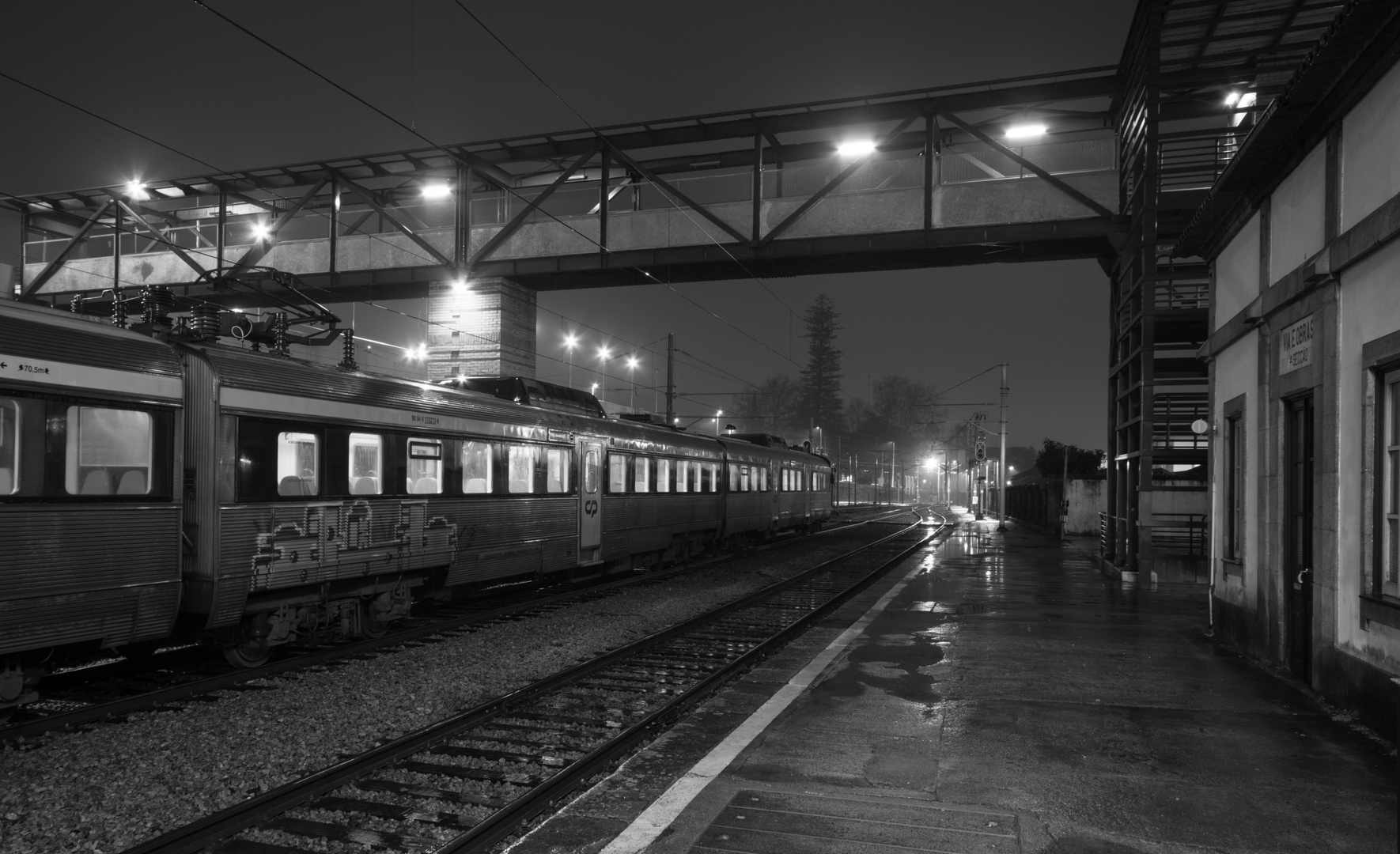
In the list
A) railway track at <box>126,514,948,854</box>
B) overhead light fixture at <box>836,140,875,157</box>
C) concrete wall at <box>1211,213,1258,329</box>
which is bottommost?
railway track at <box>126,514,948,854</box>

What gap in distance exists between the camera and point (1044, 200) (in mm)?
19141

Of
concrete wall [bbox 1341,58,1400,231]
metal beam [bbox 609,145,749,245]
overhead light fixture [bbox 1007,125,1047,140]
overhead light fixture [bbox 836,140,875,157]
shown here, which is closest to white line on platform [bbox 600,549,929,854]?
concrete wall [bbox 1341,58,1400,231]

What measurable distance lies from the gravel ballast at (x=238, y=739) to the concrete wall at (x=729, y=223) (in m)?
10.5

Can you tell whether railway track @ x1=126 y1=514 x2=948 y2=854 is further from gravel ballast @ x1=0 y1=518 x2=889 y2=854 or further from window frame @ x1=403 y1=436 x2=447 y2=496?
window frame @ x1=403 y1=436 x2=447 y2=496

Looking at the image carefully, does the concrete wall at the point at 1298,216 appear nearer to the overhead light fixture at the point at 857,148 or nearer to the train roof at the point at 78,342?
the train roof at the point at 78,342

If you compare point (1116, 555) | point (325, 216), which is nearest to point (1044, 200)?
point (1116, 555)

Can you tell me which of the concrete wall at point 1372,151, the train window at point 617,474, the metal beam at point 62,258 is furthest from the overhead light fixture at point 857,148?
the metal beam at point 62,258

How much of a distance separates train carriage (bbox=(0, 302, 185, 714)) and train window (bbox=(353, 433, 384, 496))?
6.99 feet

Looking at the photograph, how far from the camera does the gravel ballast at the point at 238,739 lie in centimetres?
502

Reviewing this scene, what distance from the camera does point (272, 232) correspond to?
73.4ft

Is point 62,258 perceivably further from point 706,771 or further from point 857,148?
point 706,771

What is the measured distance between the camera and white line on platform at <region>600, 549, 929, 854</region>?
4.73 meters

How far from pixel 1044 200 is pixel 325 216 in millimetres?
16498

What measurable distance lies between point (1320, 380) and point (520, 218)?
15813mm
